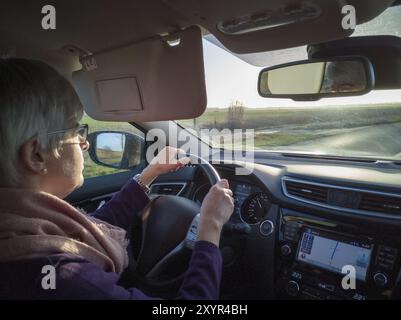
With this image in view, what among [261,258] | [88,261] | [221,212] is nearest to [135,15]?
[221,212]

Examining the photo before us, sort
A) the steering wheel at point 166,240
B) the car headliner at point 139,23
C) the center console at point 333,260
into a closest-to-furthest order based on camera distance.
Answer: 1. the car headliner at point 139,23
2. the steering wheel at point 166,240
3. the center console at point 333,260

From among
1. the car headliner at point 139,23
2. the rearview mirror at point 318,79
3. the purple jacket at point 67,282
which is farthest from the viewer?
the rearview mirror at point 318,79

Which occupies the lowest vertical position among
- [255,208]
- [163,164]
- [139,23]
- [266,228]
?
[266,228]

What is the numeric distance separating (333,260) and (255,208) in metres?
0.69

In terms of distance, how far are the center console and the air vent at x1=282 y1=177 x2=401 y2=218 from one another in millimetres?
107

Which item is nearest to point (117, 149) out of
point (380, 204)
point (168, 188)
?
point (168, 188)

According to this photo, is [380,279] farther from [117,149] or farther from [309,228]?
[117,149]

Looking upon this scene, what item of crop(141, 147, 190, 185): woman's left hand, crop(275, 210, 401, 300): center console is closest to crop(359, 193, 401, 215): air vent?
crop(275, 210, 401, 300): center console

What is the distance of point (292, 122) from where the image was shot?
3.35 metres

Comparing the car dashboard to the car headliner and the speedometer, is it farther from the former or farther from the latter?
the car headliner

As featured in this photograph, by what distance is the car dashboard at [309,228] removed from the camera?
2133 mm

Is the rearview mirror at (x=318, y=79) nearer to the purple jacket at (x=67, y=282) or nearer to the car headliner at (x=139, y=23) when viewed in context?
the car headliner at (x=139, y=23)

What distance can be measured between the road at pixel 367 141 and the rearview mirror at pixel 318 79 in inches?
37.8

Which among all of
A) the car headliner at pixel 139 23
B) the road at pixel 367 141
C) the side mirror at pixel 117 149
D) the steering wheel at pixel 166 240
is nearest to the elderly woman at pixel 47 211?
the steering wheel at pixel 166 240
